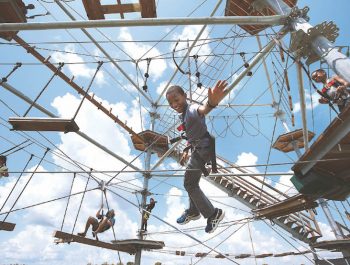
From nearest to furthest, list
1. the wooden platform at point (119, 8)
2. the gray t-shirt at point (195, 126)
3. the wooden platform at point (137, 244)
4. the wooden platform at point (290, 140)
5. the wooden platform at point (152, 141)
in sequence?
the gray t-shirt at point (195, 126), the wooden platform at point (119, 8), the wooden platform at point (137, 244), the wooden platform at point (152, 141), the wooden platform at point (290, 140)

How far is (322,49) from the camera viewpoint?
174 inches

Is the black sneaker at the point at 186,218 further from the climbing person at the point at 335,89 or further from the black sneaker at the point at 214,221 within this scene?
the climbing person at the point at 335,89

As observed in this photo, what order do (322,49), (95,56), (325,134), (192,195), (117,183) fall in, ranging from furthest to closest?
(117,183), (95,56), (322,49), (192,195), (325,134)

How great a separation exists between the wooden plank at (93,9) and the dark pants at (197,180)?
2.86 m

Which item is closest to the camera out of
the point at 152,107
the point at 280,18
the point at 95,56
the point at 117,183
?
the point at 280,18

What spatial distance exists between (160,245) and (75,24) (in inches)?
321

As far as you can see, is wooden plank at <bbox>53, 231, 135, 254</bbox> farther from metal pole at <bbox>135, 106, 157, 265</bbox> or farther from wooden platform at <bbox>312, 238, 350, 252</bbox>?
wooden platform at <bbox>312, 238, 350, 252</bbox>

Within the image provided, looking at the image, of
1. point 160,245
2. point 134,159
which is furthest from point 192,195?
point 160,245

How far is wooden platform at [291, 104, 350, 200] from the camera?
11.4 feet

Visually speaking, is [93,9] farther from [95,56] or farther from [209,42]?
[209,42]

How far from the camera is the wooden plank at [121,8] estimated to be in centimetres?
465

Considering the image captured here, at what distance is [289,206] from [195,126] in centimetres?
371

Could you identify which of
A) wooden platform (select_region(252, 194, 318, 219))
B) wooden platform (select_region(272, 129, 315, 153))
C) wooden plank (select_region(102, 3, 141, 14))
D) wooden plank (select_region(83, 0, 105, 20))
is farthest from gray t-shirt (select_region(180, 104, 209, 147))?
wooden platform (select_region(272, 129, 315, 153))

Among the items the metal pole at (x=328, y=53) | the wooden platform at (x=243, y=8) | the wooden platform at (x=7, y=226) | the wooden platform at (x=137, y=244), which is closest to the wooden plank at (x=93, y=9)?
the metal pole at (x=328, y=53)
